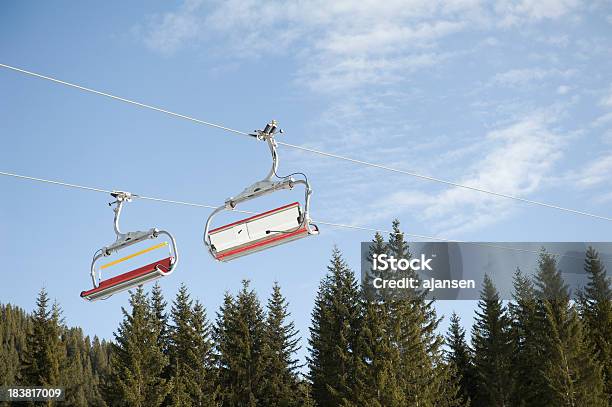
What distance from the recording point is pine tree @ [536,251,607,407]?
44.1 meters

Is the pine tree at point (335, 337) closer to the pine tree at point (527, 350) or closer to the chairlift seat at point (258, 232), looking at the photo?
the pine tree at point (527, 350)

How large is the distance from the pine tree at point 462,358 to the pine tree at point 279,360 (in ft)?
33.5

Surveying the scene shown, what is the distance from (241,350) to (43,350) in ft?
45.5

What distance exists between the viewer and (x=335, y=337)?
4628 centimetres

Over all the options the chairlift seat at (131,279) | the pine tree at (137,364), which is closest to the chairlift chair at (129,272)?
the chairlift seat at (131,279)

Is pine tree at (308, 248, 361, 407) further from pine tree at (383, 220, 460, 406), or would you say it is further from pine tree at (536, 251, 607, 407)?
pine tree at (536, 251, 607, 407)

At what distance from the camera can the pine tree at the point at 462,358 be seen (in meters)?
51.0

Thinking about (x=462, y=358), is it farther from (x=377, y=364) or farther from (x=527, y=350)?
(x=377, y=364)

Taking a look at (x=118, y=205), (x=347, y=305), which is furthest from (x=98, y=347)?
(x=118, y=205)

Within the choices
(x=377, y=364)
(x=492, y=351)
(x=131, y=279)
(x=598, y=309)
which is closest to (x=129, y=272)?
(x=131, y=279)

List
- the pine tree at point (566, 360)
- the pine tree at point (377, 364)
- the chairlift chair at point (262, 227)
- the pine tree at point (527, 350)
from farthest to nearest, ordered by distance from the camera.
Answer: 1. the pine tree at point (527, 350)
2. the pine tree at point (566, 360)
3. the pine tree at point (377, 364)
4. the chairlift chair at point (262, 227)

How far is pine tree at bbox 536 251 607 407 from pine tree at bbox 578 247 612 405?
368 centimetres

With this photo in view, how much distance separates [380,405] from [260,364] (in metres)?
13.1

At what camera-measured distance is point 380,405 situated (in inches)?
1506
